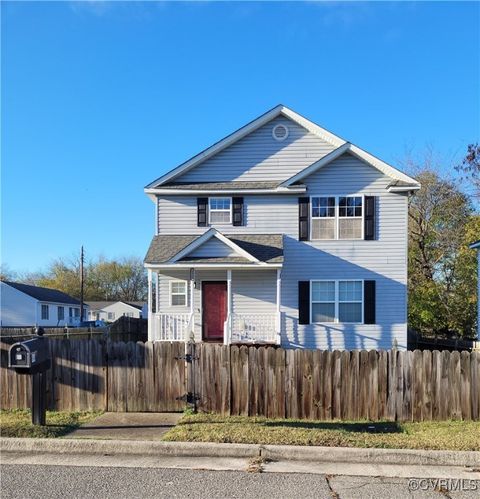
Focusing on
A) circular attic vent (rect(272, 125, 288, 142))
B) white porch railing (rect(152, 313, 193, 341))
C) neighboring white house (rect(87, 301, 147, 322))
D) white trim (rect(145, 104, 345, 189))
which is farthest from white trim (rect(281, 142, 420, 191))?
neighboring white house (rect(87, 301, 147, 322))

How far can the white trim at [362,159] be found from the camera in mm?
15672

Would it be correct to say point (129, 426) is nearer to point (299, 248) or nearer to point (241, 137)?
point (299, 248)

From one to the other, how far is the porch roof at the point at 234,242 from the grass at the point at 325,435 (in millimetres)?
7606

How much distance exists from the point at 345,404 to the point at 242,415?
5.75 feet

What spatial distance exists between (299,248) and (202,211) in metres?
3.53

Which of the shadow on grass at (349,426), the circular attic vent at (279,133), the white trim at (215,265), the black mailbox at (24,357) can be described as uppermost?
the circular attic vent at (279,133)

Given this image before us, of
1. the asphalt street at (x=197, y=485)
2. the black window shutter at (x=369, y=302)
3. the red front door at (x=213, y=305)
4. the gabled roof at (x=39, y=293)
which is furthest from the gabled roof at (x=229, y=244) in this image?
the gabled roof at (x=39, y=293)

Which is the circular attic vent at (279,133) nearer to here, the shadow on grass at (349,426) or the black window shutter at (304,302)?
the black window shutter at (304,302)

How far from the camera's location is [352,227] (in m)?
15.9

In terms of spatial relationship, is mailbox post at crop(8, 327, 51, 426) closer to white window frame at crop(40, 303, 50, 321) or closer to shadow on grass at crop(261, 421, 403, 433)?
shadow on grass at crop(261, 421, 403, 433)

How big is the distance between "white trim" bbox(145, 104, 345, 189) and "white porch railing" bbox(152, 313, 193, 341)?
14.8 feet

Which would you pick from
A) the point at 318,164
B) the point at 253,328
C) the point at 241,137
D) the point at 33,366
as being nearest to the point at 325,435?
the point at 33,366

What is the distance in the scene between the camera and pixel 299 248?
1605 centimetres

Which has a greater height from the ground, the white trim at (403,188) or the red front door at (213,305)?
the white trim at (403,188)
